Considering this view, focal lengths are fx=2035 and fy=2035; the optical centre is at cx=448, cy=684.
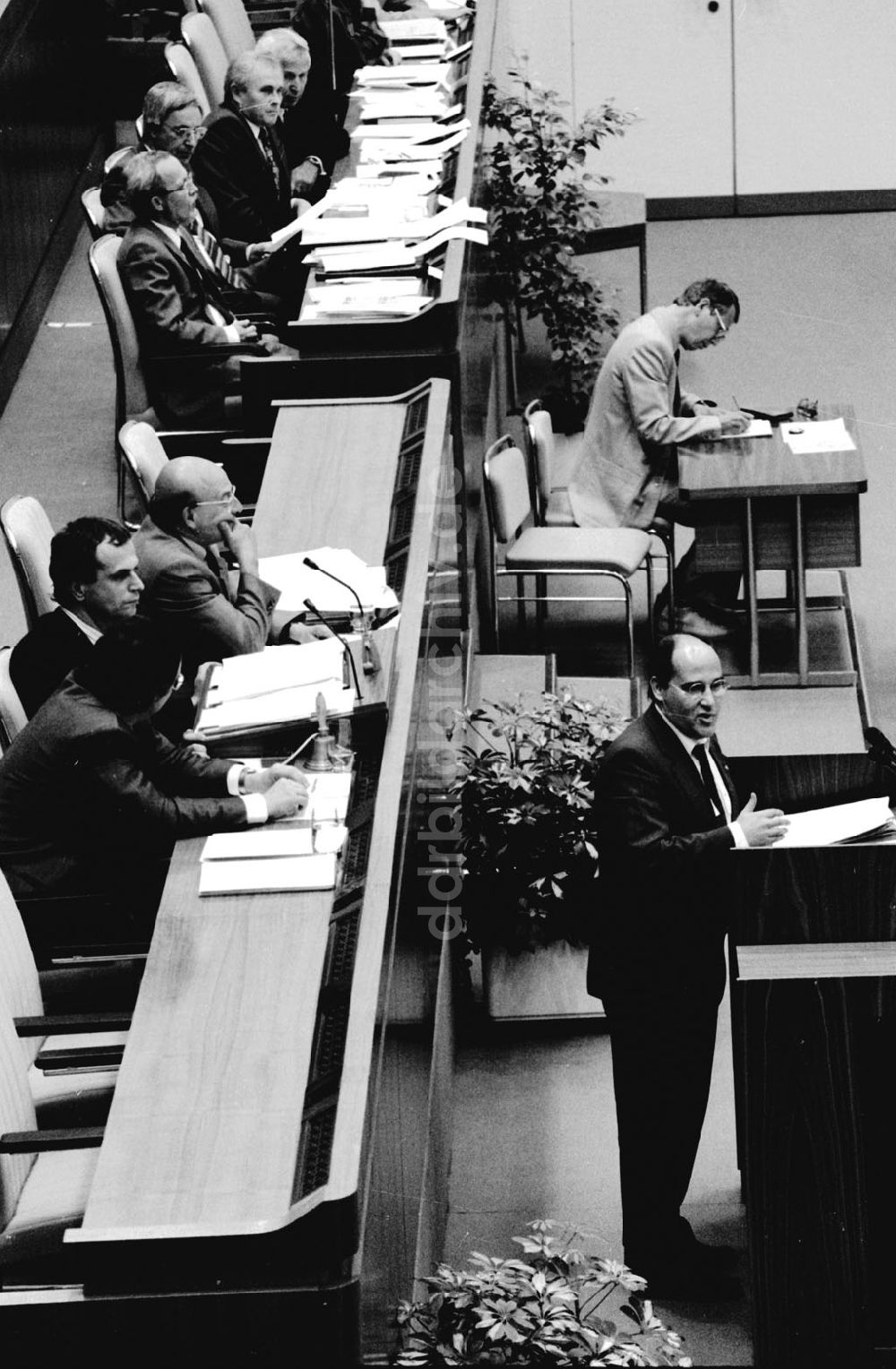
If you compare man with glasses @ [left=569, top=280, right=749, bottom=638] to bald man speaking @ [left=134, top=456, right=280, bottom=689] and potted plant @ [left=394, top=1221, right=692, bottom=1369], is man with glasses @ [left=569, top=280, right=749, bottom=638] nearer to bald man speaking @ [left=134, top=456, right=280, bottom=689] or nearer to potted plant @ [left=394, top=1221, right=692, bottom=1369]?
bald man speaking @ [left=134, top=456, right=280, bottom=689]

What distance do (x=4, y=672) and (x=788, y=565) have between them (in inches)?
144

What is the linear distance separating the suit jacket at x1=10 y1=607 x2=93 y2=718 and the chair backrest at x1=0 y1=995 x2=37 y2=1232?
43.0 inches

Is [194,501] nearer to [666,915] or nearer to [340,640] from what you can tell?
[340,640]

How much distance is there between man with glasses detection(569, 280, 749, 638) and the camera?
7363 millimetres

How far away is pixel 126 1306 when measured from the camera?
9.45ft

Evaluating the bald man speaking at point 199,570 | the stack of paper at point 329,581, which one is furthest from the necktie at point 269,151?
the stack of paper at point 329,581

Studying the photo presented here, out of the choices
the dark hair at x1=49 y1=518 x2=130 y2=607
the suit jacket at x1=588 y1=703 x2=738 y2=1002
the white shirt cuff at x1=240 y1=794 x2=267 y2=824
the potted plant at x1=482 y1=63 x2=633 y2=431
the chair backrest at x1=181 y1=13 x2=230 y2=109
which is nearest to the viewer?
the white shirt cuff at x1=240 y1=794 x2=267 y2=824

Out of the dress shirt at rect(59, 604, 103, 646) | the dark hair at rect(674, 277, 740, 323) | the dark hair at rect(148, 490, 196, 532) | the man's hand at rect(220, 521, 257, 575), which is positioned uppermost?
the dark hair at rect(674, 277, 740, 323)

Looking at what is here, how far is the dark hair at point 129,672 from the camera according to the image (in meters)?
3.92

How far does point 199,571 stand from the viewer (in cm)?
483

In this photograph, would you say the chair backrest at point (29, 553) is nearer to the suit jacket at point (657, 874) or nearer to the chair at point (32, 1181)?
the suit jacket at point (657, 874)

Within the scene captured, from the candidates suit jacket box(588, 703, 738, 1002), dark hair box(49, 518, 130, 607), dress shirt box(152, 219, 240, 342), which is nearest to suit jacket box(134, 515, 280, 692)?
dark hair box(49, 518, 130, 607)

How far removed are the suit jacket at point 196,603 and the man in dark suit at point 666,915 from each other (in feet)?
3.02

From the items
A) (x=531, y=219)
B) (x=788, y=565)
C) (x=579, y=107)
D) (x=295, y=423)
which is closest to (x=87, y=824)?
(x=295, y=423)
